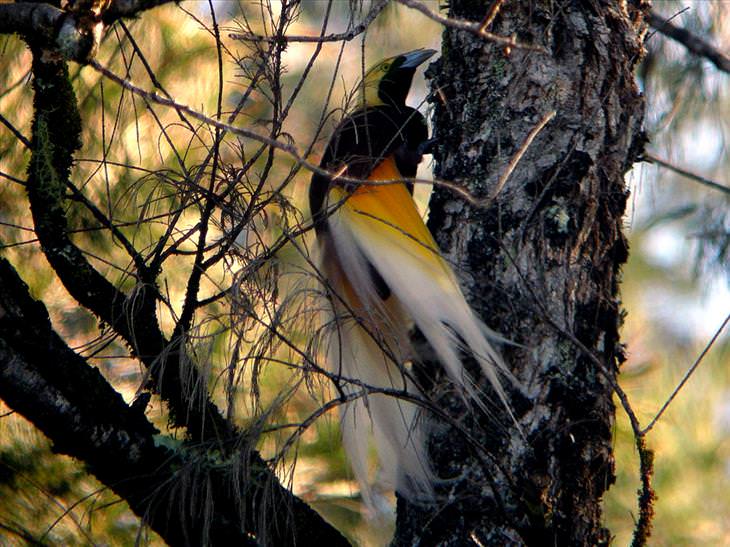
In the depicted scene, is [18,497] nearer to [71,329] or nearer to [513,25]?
[71,329]

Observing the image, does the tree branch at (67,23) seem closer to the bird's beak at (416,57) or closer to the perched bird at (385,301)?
the perched bird at (385,301)

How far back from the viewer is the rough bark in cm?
150

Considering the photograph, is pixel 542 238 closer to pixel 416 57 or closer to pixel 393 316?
pixel 393 316

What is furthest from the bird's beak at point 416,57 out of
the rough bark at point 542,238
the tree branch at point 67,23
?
the tree branch at point 67,23

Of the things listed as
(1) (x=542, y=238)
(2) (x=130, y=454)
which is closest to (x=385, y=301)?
(1) (x=542, y=238)

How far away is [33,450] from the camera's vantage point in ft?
6.24

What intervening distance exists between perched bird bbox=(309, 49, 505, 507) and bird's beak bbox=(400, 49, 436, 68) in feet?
0.95

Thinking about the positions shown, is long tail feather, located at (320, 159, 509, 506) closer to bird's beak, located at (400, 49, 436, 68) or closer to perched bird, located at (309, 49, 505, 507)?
perched bird, located at (309, 49, 505, 507)

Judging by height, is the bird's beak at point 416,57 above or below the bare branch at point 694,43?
below

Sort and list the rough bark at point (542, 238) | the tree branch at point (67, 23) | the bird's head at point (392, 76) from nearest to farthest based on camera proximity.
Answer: the tree branch at point (67, 23) → the rough bark at point (542, 238) → the bird's head at point (392, 76)

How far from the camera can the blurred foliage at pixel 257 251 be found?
1630 millimetres

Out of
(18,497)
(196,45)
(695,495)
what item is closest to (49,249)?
(18,497)

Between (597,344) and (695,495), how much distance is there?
185 cm

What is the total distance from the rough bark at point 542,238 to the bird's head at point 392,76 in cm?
50
